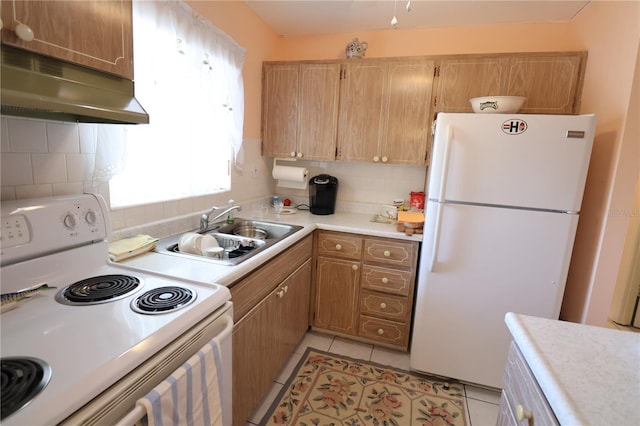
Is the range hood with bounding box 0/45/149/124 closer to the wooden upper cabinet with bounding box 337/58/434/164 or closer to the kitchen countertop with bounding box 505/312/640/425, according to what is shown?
the kitchen countertop with bounding box 505/312/640/425

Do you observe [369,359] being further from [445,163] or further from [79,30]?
[79,30]

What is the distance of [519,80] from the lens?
79.0 inches

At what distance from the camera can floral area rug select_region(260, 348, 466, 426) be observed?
163 centimetres

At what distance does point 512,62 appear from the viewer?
6.57 feet

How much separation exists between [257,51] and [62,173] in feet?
5.69

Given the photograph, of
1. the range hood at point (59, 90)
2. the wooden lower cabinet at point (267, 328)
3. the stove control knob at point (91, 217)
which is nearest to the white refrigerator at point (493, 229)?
the wooden lower cabinet at point (267, 328)

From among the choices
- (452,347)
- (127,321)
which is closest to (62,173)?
(127,321)

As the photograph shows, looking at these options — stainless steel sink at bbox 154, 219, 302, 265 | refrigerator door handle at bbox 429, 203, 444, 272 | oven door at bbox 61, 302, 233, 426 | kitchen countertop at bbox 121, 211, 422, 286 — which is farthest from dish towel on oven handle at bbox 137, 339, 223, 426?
refrigerator door handle at bbox 429, 203, 444, 272

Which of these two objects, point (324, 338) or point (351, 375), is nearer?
point (351, 375)

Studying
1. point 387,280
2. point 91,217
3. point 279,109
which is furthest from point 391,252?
point 91,217

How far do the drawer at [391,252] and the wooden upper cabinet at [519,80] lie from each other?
0.98m

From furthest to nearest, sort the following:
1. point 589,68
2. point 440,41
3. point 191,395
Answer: point 440,41
point 589,68
point 191,395

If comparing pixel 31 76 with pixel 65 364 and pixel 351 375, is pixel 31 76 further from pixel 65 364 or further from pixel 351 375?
pixel 351 375

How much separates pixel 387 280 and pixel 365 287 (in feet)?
0.55
